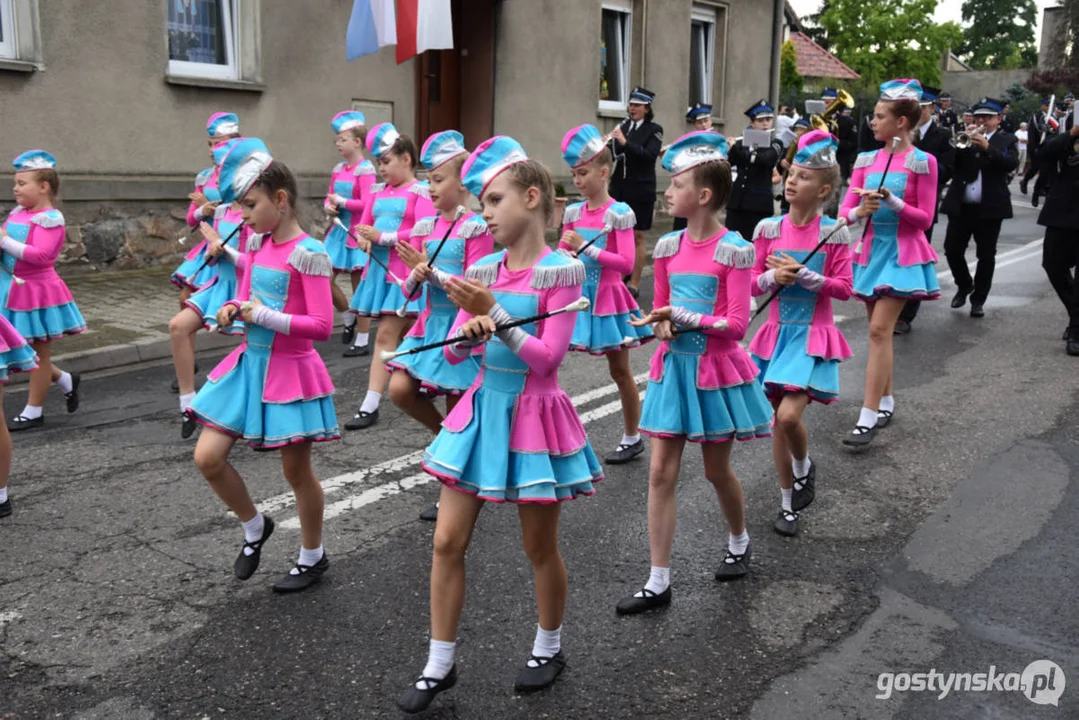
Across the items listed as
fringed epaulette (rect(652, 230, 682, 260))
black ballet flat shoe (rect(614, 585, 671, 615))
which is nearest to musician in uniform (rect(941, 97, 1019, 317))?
fringed epaulette (rect(652, 230, 682, 260))

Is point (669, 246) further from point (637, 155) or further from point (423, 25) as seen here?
point (423, 25)

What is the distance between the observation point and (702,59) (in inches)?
836

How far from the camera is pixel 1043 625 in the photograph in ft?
14.0

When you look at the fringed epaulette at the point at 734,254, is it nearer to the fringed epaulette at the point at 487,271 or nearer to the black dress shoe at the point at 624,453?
the fringed epaulette at the point at 487,271

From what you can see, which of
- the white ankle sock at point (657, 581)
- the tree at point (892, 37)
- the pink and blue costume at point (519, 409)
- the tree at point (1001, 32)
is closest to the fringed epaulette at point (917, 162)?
the white ankle sock at point (657, 581)

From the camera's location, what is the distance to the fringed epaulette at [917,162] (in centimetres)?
682

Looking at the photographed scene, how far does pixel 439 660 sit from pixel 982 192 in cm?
910

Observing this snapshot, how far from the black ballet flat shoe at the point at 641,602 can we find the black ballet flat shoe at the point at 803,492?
1160 millimetres

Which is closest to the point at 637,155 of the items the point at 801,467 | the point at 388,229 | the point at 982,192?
the point at 982,192

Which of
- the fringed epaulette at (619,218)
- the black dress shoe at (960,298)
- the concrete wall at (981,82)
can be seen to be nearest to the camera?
the fringed epaulette at (619,218)

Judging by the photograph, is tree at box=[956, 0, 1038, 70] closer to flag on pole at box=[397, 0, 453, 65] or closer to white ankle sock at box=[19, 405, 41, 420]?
flag on pole at box=[397, 0, 453, 65]

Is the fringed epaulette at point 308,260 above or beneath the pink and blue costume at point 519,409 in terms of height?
above

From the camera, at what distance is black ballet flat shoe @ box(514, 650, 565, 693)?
3721 mm

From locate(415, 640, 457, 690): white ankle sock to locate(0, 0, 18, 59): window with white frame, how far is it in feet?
32.2
